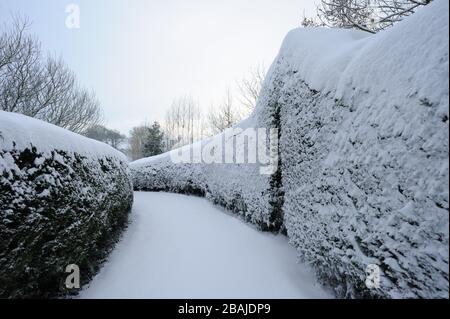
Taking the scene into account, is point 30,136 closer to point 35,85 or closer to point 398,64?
point 398,64

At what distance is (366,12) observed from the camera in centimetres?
618

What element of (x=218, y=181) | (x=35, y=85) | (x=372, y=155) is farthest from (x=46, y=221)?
(x=35, y=85)

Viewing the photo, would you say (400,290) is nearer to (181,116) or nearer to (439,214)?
(439,214)

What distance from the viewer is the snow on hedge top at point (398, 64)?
59.0 inches

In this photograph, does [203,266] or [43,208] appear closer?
[43,208]

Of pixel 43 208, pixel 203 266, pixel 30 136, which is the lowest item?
pixel 203 266

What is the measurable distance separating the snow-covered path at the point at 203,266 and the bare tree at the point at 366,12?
5.46m

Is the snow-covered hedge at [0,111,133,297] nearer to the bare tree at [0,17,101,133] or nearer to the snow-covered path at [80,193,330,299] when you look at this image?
the snow-covered path at [80,193,330,299]

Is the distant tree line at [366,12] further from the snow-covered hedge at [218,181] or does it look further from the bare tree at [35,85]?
the bare tree at [35,85]

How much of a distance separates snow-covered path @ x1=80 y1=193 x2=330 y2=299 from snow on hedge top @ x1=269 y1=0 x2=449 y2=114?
1993 millimetres

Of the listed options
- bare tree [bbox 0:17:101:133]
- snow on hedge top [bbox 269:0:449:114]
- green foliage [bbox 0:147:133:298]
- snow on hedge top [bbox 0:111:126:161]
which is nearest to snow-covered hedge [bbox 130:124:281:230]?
snow on hedge top [bbox 269:0:449:114]

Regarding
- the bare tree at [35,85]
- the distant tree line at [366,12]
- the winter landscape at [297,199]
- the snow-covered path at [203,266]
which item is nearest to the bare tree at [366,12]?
the distant tree line at [366,12]

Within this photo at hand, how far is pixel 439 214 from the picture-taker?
138cm

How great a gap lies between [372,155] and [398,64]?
67cm
